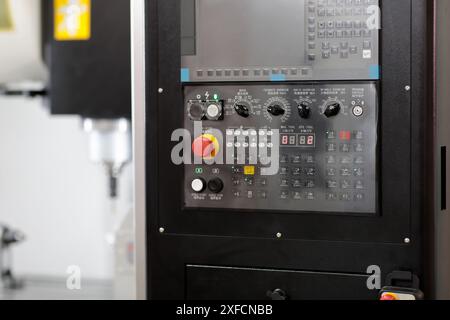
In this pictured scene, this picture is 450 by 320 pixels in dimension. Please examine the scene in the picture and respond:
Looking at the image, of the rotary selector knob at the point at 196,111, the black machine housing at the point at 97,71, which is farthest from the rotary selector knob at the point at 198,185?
the black machine housing at the point at 97,71

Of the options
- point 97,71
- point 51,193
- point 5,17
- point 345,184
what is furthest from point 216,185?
point 51,193

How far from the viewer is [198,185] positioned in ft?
3.86

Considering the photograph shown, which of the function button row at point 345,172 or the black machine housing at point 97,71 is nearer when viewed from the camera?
the function button row at point 345,172

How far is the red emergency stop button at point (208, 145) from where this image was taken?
1.17 metres

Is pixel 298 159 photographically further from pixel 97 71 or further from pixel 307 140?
pixel 97 71

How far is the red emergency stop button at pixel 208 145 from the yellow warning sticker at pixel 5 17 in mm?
902

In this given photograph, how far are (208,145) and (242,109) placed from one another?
3.9 inches

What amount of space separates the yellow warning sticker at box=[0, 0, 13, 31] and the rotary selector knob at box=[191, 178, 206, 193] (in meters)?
0.92

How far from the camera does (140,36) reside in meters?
1.21

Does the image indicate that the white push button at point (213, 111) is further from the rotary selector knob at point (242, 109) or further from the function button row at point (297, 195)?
the function button row at point (297, 195)

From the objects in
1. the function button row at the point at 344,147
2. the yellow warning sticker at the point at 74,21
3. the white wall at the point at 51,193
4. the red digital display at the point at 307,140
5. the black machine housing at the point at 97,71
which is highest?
the yellow warning sticker at the point at 74,21

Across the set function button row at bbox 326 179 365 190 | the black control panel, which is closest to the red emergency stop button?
the black control panel

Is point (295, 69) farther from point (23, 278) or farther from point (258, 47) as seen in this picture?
point (23, 278)
